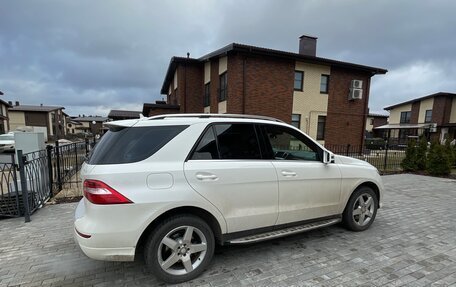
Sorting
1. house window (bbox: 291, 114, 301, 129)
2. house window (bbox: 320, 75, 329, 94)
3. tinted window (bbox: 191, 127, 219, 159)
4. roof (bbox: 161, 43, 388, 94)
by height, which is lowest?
tinted window (bbox: 191, 127, 219, 159)

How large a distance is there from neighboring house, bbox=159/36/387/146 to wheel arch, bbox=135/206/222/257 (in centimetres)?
1054

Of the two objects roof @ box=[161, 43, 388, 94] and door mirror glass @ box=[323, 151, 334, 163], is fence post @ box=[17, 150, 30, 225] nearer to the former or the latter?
door mirror glass @ box=[323, 151, 334, 163]

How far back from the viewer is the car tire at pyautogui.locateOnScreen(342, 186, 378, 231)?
3737 millimetres

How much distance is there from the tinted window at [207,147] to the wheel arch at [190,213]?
21.9 inches

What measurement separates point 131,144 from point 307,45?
648 inches

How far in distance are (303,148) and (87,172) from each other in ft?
9.28

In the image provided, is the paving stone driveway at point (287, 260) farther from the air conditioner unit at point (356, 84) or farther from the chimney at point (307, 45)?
the chimney at point (307, 45)

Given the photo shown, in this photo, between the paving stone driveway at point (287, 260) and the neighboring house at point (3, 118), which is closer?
the paving stone driveway at point (287, 260)

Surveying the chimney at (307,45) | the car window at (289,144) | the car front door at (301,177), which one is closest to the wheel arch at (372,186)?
the car front door at (301,177)

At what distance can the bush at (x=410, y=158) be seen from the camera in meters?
9.86

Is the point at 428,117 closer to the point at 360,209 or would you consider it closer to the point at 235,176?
the point at 360,209

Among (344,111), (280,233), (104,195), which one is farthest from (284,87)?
(104,195)

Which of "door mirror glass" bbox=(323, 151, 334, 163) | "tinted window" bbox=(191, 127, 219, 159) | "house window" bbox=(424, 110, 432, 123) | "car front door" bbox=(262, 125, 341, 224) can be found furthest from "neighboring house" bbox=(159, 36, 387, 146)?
"house window" bbox=(424, 110, 432, 123)

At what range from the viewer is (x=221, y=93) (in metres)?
14.1
